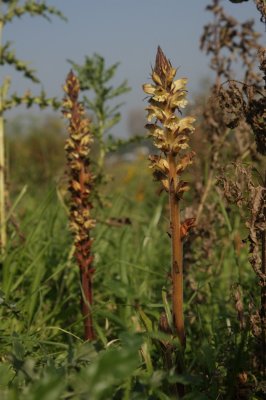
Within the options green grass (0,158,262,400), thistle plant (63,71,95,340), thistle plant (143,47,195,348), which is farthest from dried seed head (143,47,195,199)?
thistle plant (63,71,95,340)

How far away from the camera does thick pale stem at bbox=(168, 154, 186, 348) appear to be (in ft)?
5.88

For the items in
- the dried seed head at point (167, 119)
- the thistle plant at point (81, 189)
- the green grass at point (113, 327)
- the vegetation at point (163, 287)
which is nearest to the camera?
the green grass at point (113, 327)

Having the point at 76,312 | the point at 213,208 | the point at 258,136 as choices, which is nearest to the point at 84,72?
the point at 213,208

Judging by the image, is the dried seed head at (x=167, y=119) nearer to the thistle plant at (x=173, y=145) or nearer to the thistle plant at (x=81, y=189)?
the thistle plant at (x=173, y=145)

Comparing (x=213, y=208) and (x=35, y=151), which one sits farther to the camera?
(x=35, y=151)

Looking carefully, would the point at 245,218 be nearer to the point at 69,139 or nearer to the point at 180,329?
the point at 180,329

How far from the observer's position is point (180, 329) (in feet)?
5.98

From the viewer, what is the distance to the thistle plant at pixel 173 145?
178 cm

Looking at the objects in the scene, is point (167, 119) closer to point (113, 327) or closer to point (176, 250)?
point (176, 250)

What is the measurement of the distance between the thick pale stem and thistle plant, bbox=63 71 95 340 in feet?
2.49

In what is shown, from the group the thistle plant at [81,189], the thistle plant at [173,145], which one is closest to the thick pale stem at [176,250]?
the thistle plant at [173,145]

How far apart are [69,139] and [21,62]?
59.7 inches

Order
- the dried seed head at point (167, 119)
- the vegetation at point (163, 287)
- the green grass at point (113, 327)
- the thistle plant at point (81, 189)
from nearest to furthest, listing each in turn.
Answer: the green grass at point (113, 327), the vegetation at point (163, 287), the dried seed head at point (167, 119), the thistle plant at point (81, 189)

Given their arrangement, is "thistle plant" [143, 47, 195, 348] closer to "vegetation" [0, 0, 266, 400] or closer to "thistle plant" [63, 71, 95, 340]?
"vegetation" [0, 0, 266, 400]
